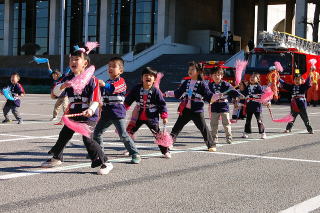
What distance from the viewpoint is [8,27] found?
61.7m

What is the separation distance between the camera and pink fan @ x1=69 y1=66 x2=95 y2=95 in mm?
6430

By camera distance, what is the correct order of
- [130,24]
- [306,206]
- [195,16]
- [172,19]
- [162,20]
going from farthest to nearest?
[195,16]
[130,24]
[172,19]
[162,20]
[306,206]

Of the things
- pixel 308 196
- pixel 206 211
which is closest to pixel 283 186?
pixel 308 196

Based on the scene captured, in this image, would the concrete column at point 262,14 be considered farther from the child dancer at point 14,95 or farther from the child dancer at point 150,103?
the child dancer at point 150,103


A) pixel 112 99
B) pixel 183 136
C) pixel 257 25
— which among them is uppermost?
pixel 257 25

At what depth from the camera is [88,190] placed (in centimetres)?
557

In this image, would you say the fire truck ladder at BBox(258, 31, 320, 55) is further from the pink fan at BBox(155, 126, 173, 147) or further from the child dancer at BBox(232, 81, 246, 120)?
the pink fan at BBox(155, 126, 173, 147)

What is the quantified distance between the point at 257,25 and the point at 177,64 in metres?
22.5

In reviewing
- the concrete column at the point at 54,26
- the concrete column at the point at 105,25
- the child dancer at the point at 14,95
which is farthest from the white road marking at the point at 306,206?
the concrete column at the point at 54,26

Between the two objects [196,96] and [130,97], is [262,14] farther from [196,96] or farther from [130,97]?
[130,97]

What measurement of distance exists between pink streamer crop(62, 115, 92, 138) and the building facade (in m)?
41.6

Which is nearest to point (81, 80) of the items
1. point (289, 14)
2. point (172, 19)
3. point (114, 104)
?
point (114, 104)

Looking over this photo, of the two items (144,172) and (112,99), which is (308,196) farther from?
(112,99)

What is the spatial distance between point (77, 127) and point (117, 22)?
164 feet
